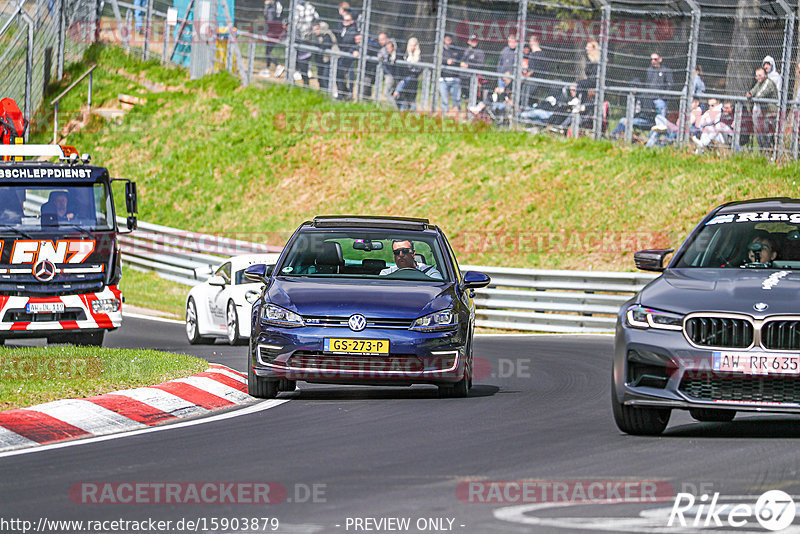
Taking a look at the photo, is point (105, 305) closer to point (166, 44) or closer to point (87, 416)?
point (87, 416)

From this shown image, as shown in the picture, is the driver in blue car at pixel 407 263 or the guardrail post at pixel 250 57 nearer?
the driver in blue car at pixel 407 263

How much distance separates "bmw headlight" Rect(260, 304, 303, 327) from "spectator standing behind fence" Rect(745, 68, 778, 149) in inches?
680

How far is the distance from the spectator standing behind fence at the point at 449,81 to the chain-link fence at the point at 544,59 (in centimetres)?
3

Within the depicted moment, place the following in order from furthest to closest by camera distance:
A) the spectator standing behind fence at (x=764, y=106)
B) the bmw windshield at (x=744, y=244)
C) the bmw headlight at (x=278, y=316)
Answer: the spectator standing behind fence at (x=764, y=106) → the bmw headlight at (x=278, y=316) → the bmw windshield at (x=744, y=244)

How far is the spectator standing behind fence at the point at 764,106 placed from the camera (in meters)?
26.7

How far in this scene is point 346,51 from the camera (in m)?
32.0

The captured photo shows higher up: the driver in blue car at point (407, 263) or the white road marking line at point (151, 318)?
the driver in blue car at point (407, 263)

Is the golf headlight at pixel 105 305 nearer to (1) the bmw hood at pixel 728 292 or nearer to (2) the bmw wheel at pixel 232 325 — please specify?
(2) the bmw wheel at pixel 232 325

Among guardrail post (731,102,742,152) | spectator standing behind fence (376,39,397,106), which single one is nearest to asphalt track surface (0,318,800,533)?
guardrail post (731,102,742,152)

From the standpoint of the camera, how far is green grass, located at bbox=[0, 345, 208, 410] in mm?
10943

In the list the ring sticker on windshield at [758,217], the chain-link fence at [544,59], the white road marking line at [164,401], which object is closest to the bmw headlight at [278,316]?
the white road marking line at [164,401]

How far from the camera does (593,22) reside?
28.4m

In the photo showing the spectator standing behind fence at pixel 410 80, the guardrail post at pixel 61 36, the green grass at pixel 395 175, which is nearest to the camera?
the green grass at pixel 395 175

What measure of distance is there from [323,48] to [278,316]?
21.8 meters
